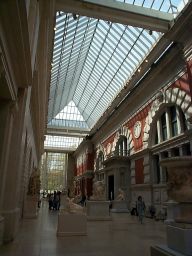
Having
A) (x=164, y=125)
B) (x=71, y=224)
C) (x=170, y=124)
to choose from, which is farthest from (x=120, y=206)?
(x=71, y=224)

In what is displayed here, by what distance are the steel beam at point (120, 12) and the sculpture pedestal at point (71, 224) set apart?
9327 mm

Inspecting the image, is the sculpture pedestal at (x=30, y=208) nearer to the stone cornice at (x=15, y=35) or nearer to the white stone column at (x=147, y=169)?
the white stone column at (x=147, y=169)

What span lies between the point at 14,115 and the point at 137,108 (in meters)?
13.2

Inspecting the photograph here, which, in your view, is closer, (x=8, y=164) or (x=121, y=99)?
(x=8, y=164)

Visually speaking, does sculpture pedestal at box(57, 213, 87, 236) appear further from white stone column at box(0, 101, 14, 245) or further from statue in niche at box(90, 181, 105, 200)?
statue in niche at box(90, 181, 105, 200)

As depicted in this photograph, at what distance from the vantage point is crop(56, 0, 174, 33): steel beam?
11.7m

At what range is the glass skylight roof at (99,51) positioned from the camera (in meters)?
16.3

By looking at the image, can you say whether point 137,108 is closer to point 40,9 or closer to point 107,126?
point 107,126

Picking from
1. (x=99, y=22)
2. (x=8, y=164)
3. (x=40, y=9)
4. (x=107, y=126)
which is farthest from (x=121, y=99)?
(x=8, y=164)

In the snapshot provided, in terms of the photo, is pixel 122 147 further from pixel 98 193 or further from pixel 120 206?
pixel 98 193

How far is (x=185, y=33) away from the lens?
12547 mm

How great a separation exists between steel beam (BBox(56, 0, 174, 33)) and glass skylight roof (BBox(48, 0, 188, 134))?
3.47 ft

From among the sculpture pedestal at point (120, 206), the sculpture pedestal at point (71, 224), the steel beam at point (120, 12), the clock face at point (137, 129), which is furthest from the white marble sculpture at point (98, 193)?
the steel beam at point (120, 12)

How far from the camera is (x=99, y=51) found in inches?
846
